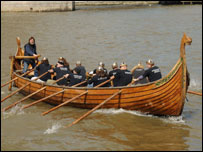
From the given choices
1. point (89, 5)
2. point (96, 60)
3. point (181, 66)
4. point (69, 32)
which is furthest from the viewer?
point (89, 5)

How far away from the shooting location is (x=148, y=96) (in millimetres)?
12281

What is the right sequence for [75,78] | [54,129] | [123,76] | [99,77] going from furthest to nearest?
[75,78], [99,77], [123,76], [54,129]

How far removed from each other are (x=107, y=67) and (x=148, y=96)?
10110 mm

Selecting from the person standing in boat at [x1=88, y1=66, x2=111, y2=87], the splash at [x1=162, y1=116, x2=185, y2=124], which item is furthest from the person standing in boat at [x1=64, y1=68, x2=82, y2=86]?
the splash at [x1=162, y1=116, x2=185, y2=124]

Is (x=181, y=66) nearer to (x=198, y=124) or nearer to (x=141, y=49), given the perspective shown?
→ (x=198, y=124)

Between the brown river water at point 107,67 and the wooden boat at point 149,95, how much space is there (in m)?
0.32

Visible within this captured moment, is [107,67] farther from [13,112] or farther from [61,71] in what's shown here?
[13,112]

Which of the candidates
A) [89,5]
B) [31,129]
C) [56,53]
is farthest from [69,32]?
[89,5]

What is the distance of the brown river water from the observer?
11258 millimetres

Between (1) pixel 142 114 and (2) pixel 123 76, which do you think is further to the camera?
(2) pixel 123 76

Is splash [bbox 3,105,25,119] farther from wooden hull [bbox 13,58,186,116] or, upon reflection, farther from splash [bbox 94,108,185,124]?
splash [bbox 94,108,185,124]

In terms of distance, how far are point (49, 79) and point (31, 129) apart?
11.8 feet

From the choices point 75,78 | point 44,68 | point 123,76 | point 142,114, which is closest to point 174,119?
point 142,114

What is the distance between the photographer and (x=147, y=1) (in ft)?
241
